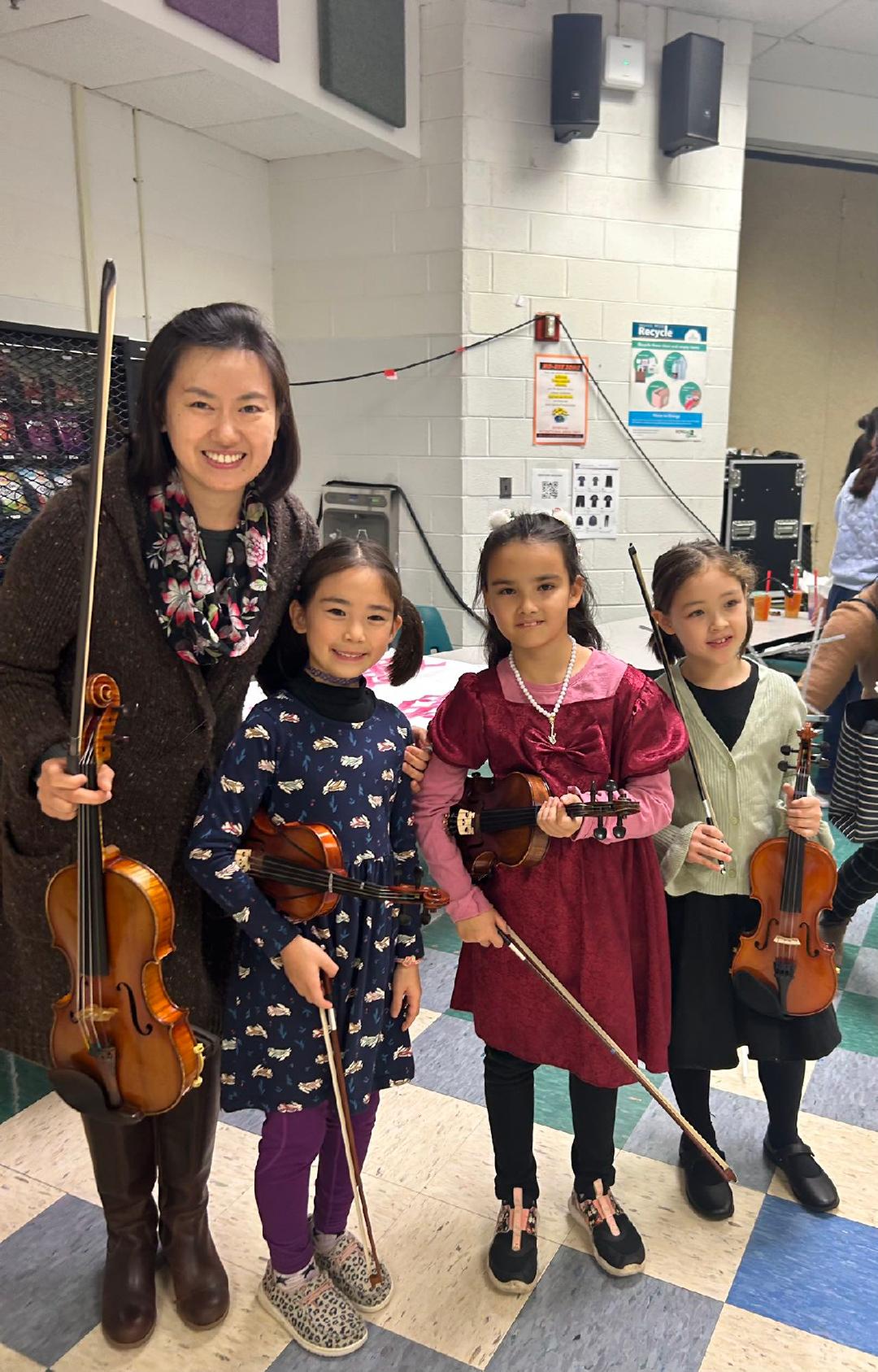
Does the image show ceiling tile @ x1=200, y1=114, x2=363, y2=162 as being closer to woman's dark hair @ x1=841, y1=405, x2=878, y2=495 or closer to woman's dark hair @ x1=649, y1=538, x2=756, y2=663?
woman's dark hair @ x1=841, y1=405, x2=878, y2=495

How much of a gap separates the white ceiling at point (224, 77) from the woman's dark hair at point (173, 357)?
2.01m

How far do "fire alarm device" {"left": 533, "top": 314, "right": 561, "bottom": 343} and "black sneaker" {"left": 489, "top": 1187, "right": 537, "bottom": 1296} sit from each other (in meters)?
3.48

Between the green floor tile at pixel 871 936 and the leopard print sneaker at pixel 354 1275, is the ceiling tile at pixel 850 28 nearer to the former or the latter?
the green floor tile at pixel 871 936

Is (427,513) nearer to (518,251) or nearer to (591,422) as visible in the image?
(591,422)

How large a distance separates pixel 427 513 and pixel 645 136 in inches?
72.9

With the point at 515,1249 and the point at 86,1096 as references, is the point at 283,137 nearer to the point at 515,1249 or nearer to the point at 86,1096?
the point at 86,1096

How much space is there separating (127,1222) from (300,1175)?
0.89 ft

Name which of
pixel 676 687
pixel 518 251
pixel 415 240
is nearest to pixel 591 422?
pixel 518 251

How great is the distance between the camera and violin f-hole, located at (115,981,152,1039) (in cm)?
113

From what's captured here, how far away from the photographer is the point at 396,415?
428 centimetres

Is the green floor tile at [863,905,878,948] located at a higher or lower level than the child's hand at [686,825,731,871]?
lower

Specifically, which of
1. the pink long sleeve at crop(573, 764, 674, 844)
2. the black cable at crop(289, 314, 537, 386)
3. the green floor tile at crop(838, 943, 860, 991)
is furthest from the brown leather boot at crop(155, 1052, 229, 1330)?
the black cable at crop(289, 314, 537, 386)

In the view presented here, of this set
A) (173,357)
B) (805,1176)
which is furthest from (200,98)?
(805,1176)

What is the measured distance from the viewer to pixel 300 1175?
4.47 feet
